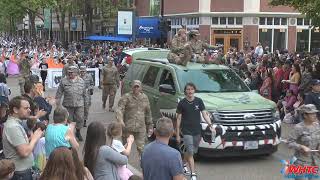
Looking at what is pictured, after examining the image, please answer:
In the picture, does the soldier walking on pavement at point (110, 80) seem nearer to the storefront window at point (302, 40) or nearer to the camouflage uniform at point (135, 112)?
the camouflage uniform at point (135, 112)

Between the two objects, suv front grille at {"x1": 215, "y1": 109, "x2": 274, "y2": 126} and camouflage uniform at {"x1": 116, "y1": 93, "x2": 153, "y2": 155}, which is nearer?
camouflage uniform at {"x1": 116, "y1": 93, "x2": 153, "y2": 155}

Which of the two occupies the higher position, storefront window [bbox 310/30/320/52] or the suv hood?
storefront window [bbox 310/30/320/52]

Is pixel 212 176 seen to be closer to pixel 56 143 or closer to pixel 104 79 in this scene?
pixel 56 143

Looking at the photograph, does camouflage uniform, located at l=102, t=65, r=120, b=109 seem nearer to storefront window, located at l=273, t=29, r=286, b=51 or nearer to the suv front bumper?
the suv front bumper

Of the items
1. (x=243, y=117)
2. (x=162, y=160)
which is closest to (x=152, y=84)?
(x=243, y=117)

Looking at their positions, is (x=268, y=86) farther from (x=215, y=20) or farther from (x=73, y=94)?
(x=215, y=20)

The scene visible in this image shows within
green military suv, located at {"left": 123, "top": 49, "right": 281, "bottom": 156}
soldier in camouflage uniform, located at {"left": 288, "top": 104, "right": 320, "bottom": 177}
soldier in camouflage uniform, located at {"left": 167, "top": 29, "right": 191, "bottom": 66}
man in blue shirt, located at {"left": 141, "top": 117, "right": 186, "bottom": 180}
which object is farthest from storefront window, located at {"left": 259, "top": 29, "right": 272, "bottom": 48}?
man in blue shirt, located at {"left": 141, "top": 117, "right": 186, "bottom": 180}

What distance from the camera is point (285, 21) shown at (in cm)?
4084

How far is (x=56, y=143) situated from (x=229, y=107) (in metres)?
4.60

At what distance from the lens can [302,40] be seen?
137ft

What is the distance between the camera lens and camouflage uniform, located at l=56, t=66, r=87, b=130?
41.4 feet

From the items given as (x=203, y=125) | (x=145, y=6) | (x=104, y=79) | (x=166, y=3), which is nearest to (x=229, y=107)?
(x=203, y=125)

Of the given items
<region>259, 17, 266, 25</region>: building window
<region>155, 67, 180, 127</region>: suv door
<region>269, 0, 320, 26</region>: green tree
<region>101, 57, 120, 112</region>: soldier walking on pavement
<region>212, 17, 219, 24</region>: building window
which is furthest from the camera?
<region>212, 17, 219, 24</region>: building window

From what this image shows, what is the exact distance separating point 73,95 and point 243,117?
13.0 feet
